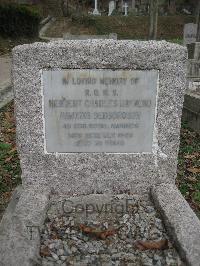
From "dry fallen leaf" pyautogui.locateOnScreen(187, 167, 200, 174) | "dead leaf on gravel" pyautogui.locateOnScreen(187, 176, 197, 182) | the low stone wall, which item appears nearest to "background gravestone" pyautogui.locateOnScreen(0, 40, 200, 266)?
"dead leaf on gravel" pyautogui.locateOnScreen(187, 176, 197, 182)

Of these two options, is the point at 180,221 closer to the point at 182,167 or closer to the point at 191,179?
the point at 191,179

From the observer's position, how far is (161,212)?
127 inches

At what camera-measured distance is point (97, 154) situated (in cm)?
357

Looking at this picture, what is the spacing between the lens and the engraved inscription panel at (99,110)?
333cm

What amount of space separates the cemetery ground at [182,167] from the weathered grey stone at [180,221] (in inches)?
19.2

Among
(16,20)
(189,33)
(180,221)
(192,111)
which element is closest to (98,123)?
(180,221)

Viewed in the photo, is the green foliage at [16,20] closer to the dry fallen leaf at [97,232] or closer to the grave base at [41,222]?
the grave base at [41,222]

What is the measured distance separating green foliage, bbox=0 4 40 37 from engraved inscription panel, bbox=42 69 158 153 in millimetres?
14932

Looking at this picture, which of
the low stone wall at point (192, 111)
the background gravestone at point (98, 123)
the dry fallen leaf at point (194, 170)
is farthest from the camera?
the low stone wall at point (192, 111)

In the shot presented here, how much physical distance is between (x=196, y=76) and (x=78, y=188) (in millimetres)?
5314

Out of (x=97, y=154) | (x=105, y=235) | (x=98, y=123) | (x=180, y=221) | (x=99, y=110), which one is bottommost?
(x=105, y=235)

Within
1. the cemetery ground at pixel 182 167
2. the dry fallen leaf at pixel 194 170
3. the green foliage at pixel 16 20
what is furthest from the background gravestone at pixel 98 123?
the green foliage at pixel 16 20

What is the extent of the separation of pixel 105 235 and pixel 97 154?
0.79 meters

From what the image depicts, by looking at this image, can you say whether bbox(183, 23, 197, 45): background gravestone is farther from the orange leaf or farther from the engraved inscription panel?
the orange leaf
